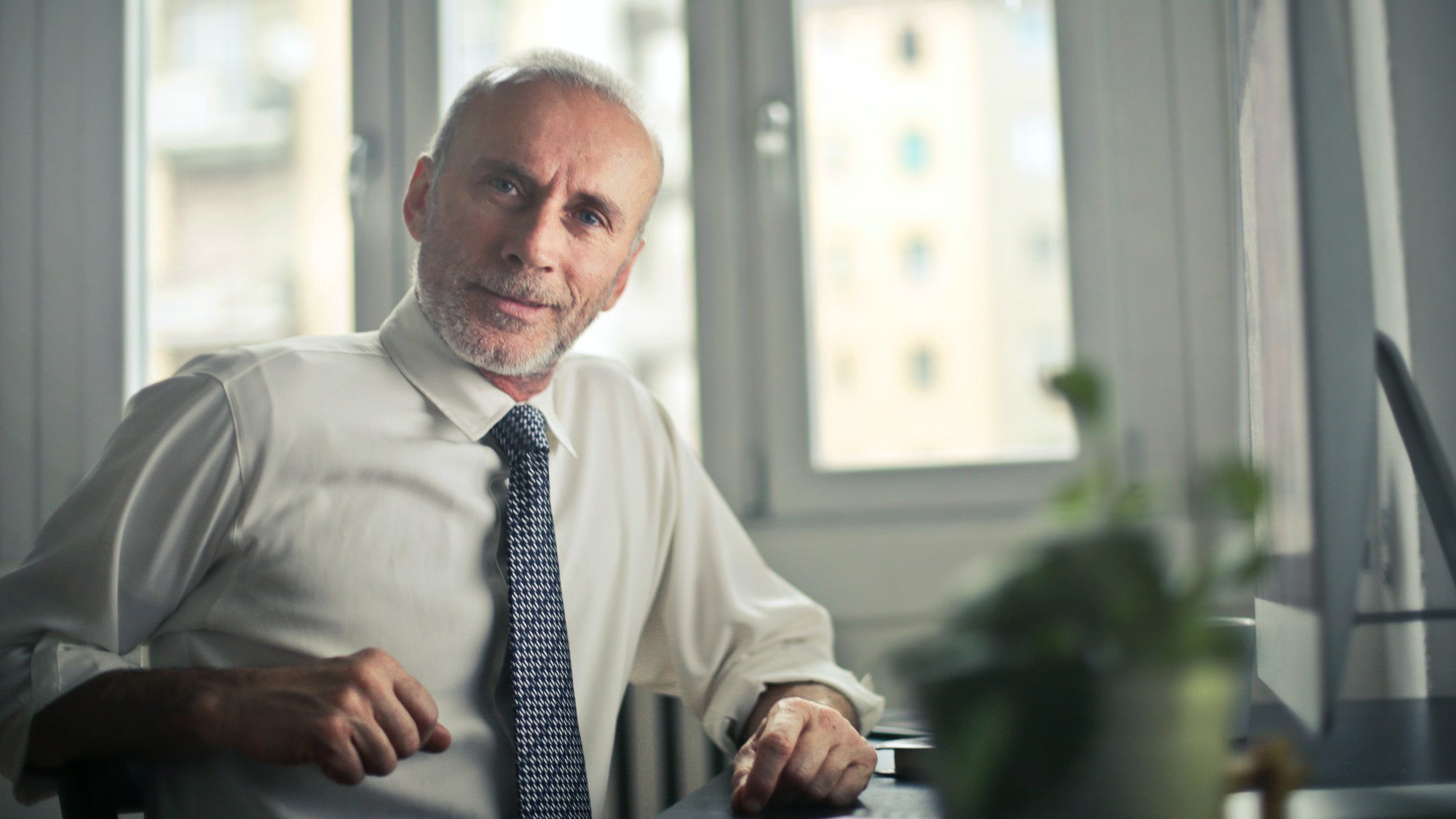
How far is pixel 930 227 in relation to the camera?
183 cm

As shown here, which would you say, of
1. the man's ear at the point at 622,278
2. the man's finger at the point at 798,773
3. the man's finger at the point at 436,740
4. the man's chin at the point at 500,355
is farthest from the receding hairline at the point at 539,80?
the man's finger at the point at 798,773

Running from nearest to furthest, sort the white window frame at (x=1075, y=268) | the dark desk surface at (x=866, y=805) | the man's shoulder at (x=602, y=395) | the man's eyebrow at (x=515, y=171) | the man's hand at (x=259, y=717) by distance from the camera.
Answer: the dark desk surface at (x=866, y=805) < the man's hand at (x=259, y=717) < the man's eyebrow at (x=515, y=171) < the man's shoulder at (x=602, y=395) < the white window frame at (x=1075, y=268)

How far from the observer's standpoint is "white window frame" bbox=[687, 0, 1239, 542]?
1691mm

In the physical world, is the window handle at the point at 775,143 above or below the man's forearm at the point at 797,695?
above

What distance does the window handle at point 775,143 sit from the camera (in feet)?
5.79

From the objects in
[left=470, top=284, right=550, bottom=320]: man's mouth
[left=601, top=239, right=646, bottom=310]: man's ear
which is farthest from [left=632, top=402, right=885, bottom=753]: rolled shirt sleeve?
[left=470, top=284, right=550, bottom=320]: man's mouth

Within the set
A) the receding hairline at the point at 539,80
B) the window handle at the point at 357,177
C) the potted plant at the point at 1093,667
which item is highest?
the window handle at the point at 357,177

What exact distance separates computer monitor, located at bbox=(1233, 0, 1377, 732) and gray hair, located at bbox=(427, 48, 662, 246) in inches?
31.8

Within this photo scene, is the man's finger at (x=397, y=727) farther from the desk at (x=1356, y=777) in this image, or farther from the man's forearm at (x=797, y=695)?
the man's forearm at (x=797, y=695)

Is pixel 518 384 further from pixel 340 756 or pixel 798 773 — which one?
pixel 798 773

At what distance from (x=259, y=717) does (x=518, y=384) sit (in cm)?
47

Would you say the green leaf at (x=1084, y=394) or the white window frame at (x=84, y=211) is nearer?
the green leaf at (x=1084, y=394)

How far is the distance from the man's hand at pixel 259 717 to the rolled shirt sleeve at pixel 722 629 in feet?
1.35

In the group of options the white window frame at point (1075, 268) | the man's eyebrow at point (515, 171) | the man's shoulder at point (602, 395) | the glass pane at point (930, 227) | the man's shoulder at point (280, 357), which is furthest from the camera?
the glass pane at point (930, 227)
